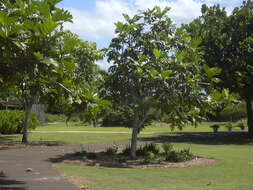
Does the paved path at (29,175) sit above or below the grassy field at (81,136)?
below

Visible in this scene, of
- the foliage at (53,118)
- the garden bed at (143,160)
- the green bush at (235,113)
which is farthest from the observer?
the foliage at (53,118)

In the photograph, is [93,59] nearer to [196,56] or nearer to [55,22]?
[196,56]

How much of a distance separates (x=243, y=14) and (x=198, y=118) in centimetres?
1630

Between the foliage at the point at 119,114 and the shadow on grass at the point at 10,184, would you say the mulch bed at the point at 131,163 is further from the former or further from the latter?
the shadow on grass at the point at 10,184

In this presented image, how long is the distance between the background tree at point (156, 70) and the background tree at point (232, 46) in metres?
11.1

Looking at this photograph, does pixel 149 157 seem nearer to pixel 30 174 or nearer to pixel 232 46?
pixel 30 174

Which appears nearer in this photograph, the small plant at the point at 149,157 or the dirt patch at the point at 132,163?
the dirt patch at the point at 132,163

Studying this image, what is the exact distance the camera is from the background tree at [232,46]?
92.4ft

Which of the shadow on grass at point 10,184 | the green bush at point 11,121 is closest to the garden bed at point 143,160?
the shadow on grass at point 10,184

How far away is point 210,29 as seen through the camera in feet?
102

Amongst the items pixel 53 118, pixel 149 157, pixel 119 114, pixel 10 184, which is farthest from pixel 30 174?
pixel 53 118

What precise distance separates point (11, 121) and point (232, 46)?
57.8 feet

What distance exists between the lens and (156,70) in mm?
14984

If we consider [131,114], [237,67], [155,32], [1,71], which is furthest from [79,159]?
[237,67]
